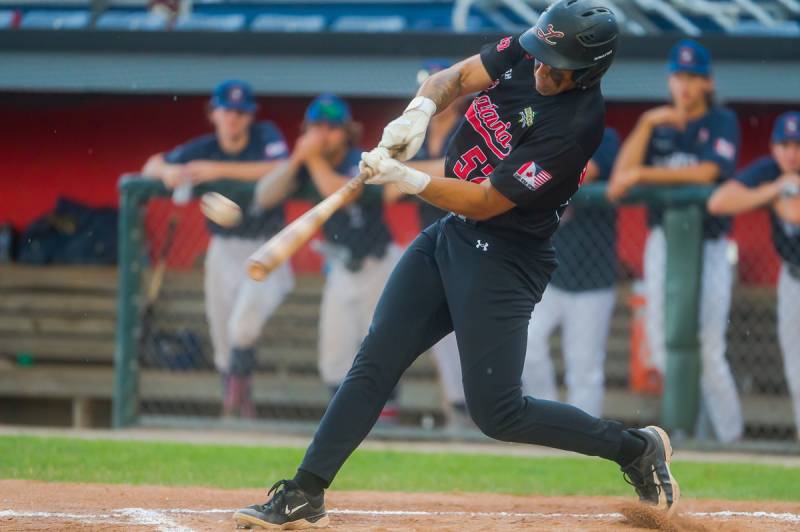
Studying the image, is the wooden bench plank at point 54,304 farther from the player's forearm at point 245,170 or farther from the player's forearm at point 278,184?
the player's forearm at point 278,184

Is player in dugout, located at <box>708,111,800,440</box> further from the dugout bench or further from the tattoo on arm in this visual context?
the tattoo on arm

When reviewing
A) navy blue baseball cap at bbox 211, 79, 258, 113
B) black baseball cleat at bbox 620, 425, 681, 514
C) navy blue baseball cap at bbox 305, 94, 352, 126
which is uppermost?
navy blue baseball cap at bbox 211, 79, 258, 113

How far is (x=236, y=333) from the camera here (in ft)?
24.2

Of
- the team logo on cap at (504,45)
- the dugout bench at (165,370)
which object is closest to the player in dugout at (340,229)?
the dugout bench at (165,370)

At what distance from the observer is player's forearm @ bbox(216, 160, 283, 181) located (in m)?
7.29

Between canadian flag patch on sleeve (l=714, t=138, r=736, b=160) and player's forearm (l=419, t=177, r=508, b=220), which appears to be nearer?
player's forearm (l=419, t=177, r=508, b=220)

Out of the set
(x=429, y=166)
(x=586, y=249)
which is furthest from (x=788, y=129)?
(x=429, y=166)

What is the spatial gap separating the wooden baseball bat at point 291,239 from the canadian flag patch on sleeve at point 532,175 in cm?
47

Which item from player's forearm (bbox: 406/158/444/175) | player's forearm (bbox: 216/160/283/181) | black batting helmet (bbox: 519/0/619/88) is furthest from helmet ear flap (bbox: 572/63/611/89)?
player's forearm (bbox: 216/160/283/181)

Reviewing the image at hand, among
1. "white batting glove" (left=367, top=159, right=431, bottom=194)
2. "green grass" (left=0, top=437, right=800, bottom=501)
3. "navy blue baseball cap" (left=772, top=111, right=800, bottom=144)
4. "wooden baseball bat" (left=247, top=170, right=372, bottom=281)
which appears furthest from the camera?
"navy blue baseball cap" (left=772, top=111, right=800, bottom=144)

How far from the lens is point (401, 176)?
391 cm

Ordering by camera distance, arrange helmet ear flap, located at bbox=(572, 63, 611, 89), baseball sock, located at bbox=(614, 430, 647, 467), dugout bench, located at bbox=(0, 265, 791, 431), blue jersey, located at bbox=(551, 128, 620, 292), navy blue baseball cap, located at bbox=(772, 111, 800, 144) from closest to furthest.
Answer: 1. helmet ear flap, located at bbox=(572, 63, 611, 89)
2. baseball sock, located at bbox=(614, 430, 647, 467)
3. navy blue baseball cap, located at bbox=(772, 111, 800, 144)
4. blue jersey, located at bbox=(551, 128, 620, 292)
5. dugout bench, located at bbox=(0, 265, 791, 431)

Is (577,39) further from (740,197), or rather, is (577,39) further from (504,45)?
(740,197)

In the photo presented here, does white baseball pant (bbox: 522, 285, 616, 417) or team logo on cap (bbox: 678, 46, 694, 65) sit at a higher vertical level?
team logo on cap (bbox: 678, 46, 694, 65)
